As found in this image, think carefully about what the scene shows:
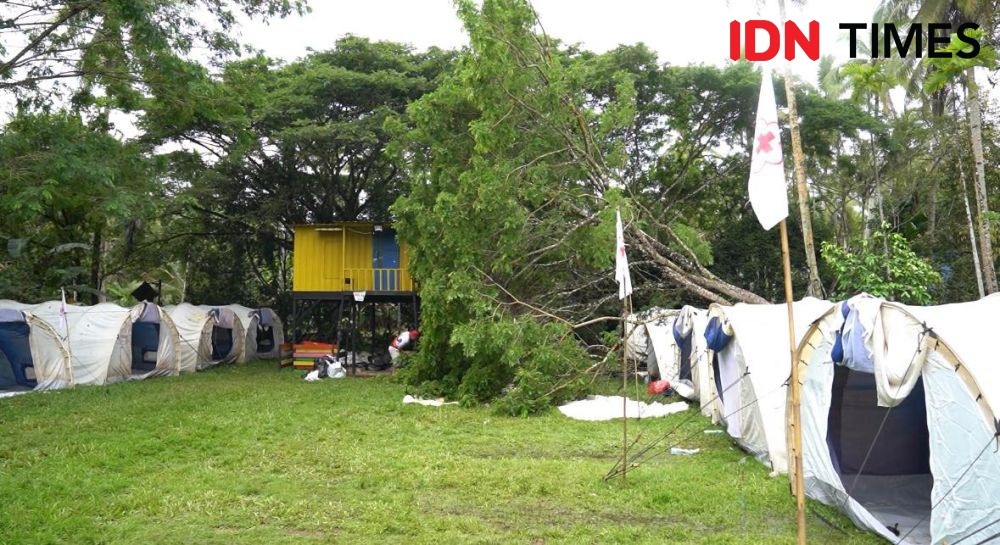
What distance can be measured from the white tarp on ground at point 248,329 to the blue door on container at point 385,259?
4.87m

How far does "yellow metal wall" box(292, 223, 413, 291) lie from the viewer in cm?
1958

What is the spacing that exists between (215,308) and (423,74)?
869cm

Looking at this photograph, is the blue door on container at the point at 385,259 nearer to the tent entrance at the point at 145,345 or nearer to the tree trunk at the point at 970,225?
the tent entrance at the point at 145,345

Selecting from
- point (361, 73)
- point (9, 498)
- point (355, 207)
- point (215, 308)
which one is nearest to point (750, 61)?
point (361, 73)

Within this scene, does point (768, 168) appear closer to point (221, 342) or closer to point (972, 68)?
point (972, 68)

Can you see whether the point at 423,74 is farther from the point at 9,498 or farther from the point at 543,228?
the point at 9,498

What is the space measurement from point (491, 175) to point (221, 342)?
509 inches

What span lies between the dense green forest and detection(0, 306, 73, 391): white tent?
2.45 meters

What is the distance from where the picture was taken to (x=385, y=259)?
19609 mm

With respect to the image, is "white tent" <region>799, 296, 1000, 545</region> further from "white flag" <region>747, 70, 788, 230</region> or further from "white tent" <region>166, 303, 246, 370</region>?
"white tent" <region>166, 303, 246, 370</region>

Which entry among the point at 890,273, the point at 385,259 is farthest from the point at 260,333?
the point at 890,273

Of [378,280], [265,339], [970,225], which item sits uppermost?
[970,225]

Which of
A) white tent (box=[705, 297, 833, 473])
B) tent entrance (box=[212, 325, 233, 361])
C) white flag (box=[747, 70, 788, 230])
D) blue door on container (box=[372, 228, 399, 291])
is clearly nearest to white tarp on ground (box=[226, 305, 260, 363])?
tent entrance (box=[212, 325, 233, 361])

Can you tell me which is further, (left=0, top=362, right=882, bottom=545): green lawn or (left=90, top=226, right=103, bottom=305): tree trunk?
(left=90, top=226, right=103, bottom=305): tree trunk
